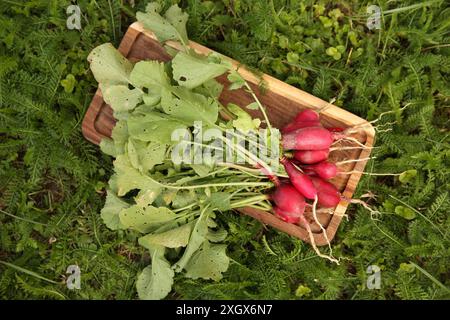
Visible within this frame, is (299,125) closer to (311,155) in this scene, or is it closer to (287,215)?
(311,155)

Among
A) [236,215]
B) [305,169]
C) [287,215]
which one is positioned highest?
[305,169]

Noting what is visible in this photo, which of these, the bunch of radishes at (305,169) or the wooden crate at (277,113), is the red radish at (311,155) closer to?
the bunch of radishes at (305,169)

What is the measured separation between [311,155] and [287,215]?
0.24 meters

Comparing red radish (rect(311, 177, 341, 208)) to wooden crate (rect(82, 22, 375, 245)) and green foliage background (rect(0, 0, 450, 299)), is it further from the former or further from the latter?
green foliage background (rect(0, 0, 450, 299))

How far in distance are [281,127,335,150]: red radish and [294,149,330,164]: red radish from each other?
0.06 feet

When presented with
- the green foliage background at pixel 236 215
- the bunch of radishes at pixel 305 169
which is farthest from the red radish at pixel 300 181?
the green foliage background at pixel 236 215

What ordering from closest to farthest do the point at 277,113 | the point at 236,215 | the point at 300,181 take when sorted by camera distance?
the point at 300,181 → the point at 277,113 → the point at 236,215

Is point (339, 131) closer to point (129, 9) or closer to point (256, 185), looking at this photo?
point (256, 185)

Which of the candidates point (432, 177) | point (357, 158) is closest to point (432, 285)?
point (432, 177)

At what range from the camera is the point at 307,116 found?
1881 millimetres

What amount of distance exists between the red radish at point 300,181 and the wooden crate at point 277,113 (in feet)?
0.56

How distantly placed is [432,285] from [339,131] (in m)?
0.75

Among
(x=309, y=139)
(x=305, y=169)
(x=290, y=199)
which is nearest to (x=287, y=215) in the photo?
(x=290, y=199)
